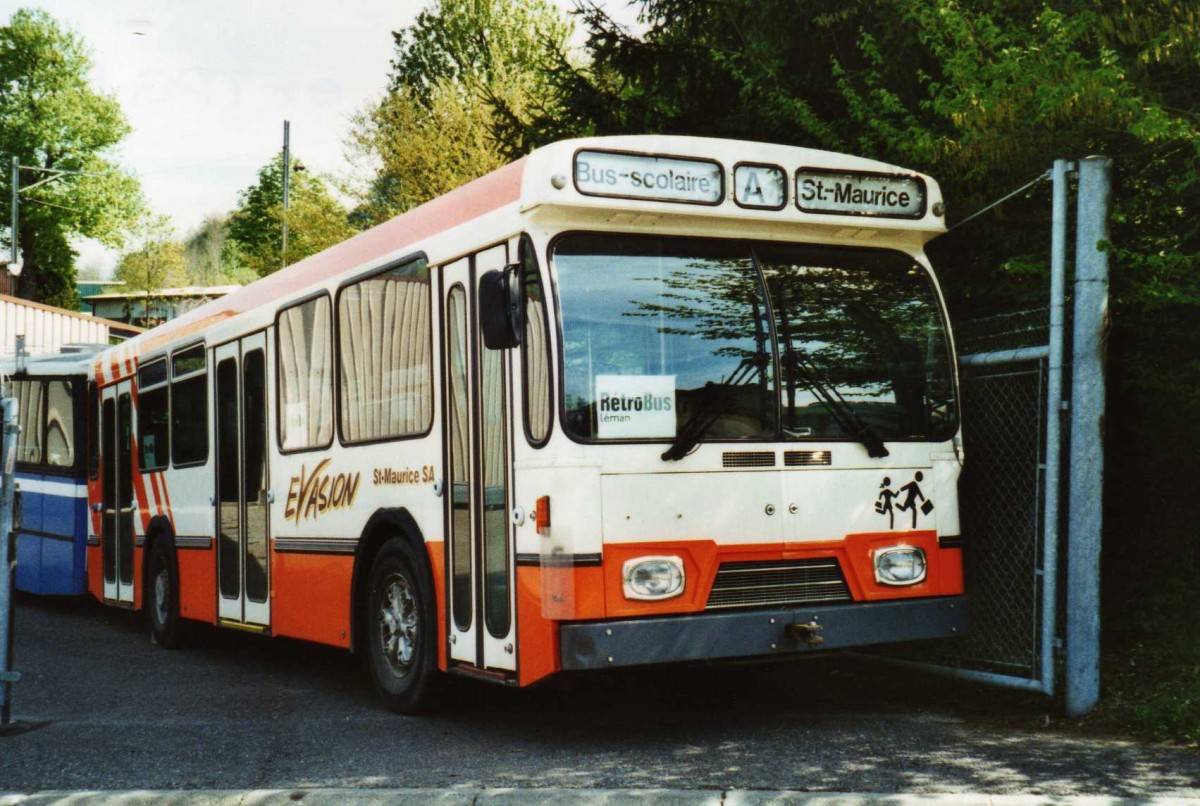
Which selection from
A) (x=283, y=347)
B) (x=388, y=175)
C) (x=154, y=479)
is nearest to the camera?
(x=283, y=347)

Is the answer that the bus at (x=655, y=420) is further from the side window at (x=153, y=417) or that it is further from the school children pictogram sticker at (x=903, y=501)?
the side window at (x=153, y=417)

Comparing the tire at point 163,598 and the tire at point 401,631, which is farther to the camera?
the tire at point 163,598

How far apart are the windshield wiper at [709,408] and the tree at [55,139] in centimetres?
4912

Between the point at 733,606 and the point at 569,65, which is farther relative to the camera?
the point at 569,65

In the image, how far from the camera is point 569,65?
1343cm

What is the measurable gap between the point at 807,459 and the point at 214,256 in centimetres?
9380

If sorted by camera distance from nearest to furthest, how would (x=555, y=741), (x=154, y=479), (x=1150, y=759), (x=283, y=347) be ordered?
(x=1150, y=759) → (x=555, y=741) → (x=283, y=347) → (x=154, y=479)

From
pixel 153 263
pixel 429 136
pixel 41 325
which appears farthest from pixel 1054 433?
pixel 153 263

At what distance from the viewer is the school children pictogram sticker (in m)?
7.23

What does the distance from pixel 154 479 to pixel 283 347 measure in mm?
3725

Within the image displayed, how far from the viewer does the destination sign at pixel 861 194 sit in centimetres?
738

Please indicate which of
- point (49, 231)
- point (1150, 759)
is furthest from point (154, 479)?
point (49, 231)

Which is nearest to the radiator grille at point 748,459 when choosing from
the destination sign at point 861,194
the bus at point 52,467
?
the destination sign at point 861,194

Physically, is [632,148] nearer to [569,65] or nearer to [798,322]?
[798,322]
